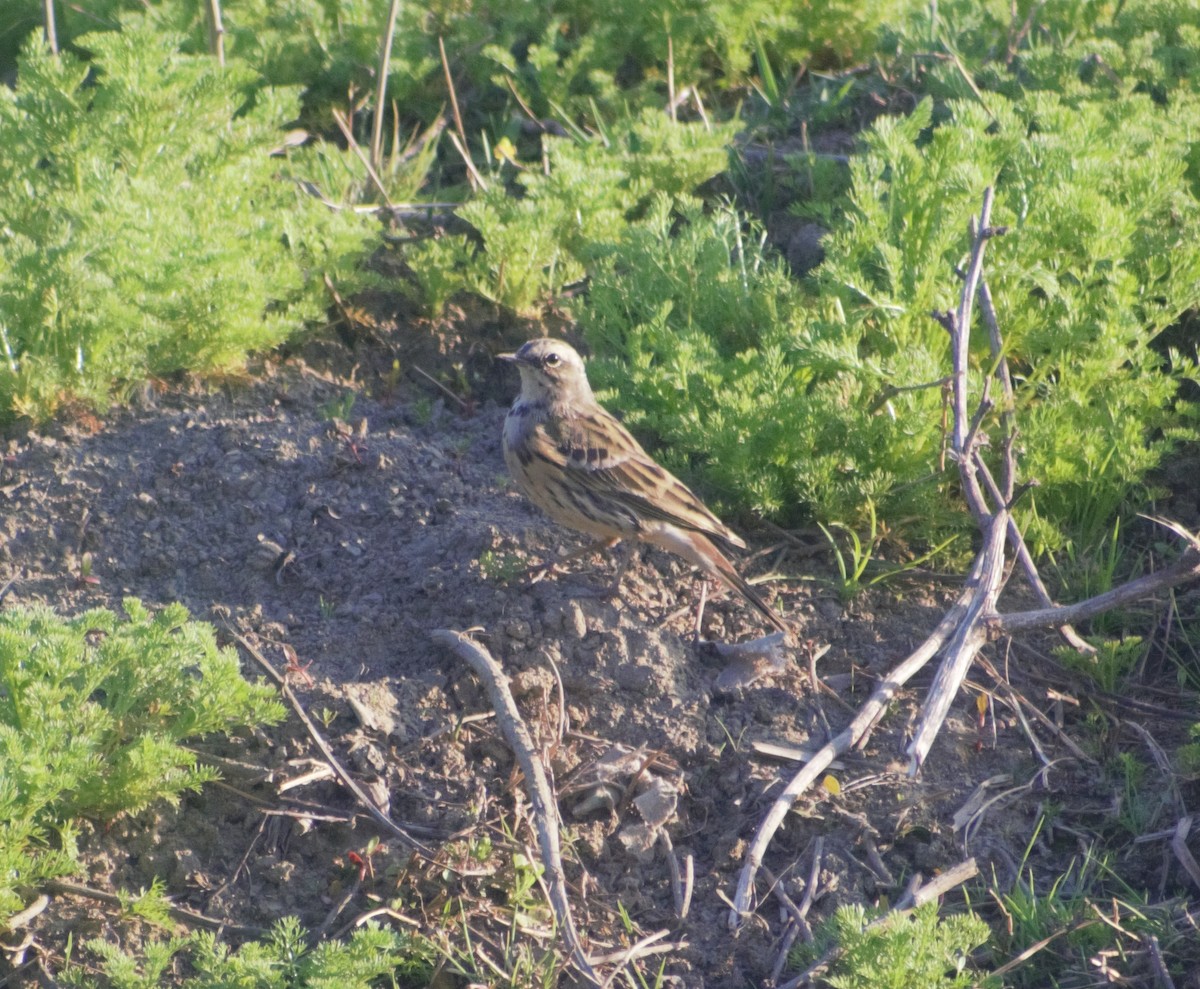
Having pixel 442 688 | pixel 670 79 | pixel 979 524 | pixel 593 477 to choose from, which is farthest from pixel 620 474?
pixel 670 79

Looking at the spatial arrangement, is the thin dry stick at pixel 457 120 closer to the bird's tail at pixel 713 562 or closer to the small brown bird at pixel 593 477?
the small brown bird at pixel 593 477

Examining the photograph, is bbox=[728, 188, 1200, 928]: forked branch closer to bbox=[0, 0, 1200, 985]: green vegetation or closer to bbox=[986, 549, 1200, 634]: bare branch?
bbox=[986, 549, 1200, 634]: bare branch

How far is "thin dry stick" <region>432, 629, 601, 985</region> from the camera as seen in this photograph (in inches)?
172

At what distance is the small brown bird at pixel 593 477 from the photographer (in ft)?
19.2

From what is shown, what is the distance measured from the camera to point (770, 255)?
773cm

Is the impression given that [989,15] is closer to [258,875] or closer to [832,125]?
[832,125]

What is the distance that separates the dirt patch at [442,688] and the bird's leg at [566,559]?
74 millimetres

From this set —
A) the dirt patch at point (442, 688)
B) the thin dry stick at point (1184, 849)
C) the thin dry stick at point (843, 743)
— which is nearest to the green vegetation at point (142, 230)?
the dirt patch at point (442, 688)

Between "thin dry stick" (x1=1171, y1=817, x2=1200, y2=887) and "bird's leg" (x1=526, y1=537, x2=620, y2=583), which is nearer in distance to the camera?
"thin dry stick" (x1=1171, y1=817, x2=1200, y2=887)

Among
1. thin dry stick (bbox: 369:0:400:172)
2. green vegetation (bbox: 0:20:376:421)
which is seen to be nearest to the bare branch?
green vegetation (bbox: 0:20:376:421)

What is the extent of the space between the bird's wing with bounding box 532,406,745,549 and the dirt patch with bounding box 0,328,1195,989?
0.31m

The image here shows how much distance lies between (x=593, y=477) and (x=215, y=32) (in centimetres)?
368

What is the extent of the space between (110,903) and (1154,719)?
3.74 metres

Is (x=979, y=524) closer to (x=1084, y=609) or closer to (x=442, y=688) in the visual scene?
(x=1084, y=609)
